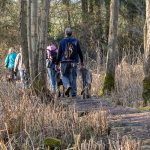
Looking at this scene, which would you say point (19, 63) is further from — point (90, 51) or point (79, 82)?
point (90, 51)

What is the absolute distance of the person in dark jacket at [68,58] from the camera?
1223 centimetres

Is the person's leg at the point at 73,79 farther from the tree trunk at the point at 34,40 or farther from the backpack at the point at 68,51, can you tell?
the tree trunk at the point at 34,40

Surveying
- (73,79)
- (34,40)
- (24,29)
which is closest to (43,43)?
(34,40)

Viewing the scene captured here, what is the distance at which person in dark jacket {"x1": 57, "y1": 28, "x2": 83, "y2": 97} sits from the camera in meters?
12.2

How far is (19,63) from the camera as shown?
16.3 meters

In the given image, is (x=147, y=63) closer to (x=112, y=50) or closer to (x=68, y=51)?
(x=68, y=51)

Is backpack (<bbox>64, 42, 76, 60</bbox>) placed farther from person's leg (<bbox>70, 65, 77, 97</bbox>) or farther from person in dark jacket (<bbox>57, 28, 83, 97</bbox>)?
person's leg (<bbox>70, 65, 77, 97</bbox>)

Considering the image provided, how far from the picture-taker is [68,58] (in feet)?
40.2

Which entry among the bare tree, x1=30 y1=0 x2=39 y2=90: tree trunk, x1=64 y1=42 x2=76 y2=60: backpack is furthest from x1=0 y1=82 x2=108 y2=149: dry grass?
x1=64 y1=42 x2=76 y2=60: backpack

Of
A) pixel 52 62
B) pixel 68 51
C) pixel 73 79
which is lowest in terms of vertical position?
pixel 73 79

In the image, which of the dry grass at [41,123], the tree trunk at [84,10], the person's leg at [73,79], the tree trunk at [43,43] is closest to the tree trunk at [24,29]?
the person's leg at [73,79]

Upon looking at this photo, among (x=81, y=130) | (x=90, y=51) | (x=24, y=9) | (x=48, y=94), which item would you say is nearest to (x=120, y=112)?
(x=48, y=94)

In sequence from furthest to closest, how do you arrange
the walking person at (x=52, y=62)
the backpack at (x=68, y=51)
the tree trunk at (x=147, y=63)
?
the walking person at (x=52, y=62) < the backpack at (x=68, y=51) < the tree trunk at (x=147, y=63)

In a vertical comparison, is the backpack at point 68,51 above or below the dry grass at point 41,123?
above
